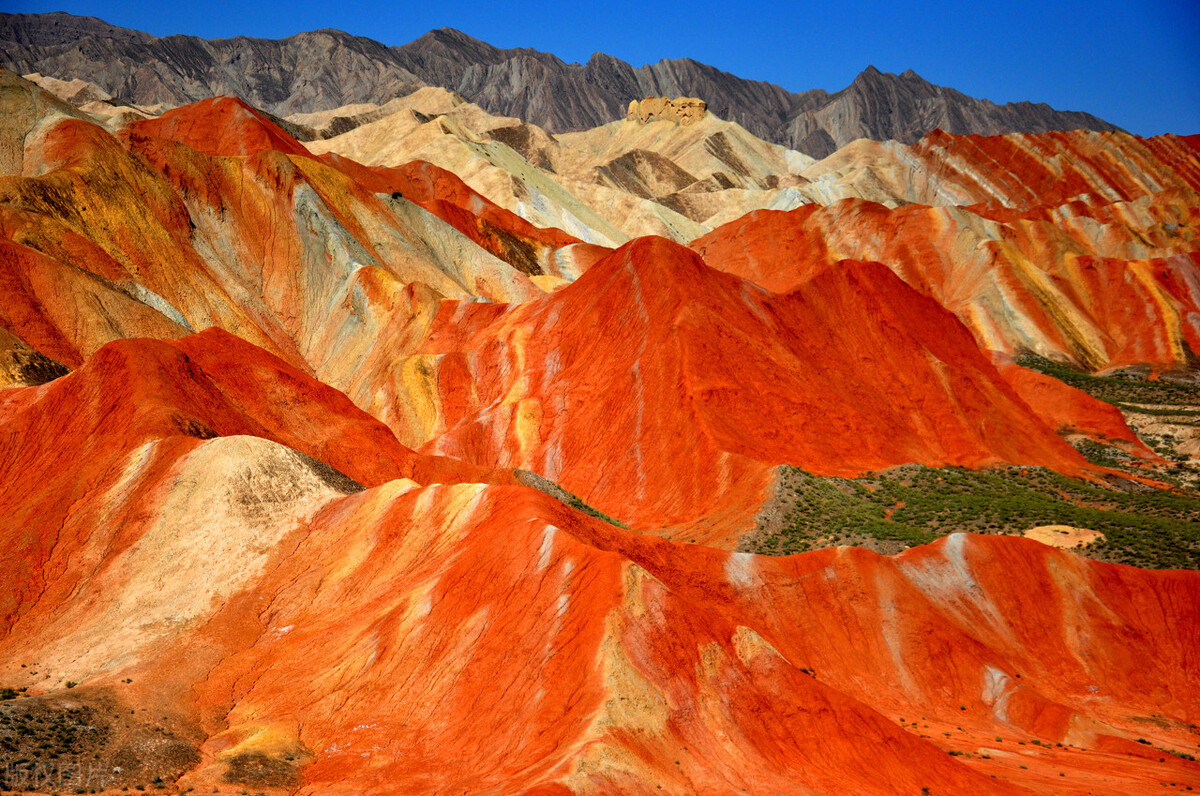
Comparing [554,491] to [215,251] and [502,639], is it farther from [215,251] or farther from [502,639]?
[215,251]

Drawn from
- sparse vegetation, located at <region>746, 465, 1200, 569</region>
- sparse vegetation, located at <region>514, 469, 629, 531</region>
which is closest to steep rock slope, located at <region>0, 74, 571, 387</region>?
sparse vegetation, located at <region>514, 469, 629, 531</region>

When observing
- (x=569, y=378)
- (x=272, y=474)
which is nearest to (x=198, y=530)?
(x=272, y=474)

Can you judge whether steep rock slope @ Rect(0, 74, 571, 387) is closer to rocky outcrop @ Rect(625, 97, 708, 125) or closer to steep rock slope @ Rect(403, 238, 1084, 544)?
steep rock slope @ Rect(403, 238, 1084, 544)

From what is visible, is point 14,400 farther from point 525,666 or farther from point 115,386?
point 525,666

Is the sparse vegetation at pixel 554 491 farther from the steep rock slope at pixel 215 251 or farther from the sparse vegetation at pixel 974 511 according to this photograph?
the steep rock slope at pixel 215 251

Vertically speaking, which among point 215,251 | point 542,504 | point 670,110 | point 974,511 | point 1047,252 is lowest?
point 542,504

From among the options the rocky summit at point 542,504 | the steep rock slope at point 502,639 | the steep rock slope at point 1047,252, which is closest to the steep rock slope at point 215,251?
the rocky summit at point 542,504

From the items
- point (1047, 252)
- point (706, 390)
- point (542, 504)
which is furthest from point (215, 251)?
point (1047, 252)
